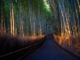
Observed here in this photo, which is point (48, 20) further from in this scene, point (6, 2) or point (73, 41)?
point (73, 41)

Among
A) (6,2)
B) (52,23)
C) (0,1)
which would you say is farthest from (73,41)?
(52,23)

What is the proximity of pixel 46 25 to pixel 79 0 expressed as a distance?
77.3ft

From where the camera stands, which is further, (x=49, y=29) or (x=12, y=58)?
(x=49, y=29)

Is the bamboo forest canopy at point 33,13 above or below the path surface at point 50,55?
above

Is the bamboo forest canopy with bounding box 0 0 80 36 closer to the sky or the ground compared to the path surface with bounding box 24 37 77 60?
closer to the sky

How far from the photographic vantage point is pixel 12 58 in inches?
97.6

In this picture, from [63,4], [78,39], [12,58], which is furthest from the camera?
[63,4]

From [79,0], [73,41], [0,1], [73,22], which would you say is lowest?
[73,41]

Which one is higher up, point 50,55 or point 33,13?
point 33,13

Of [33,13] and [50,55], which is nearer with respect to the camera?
[50,55]

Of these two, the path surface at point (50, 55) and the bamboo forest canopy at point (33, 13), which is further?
the bamboo forest canopy at point (33, 13)

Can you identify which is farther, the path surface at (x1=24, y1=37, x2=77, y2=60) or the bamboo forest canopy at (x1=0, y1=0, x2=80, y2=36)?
the bamboo forest canopy at (x1=0, y1=0, x2=80, y2=36)

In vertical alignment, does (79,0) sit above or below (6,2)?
below

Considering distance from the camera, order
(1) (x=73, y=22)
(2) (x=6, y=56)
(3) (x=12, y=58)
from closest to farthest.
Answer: (2) (x=6, y=56) < (3) (x=12, y=58) < (1) (x=73, y=22)
